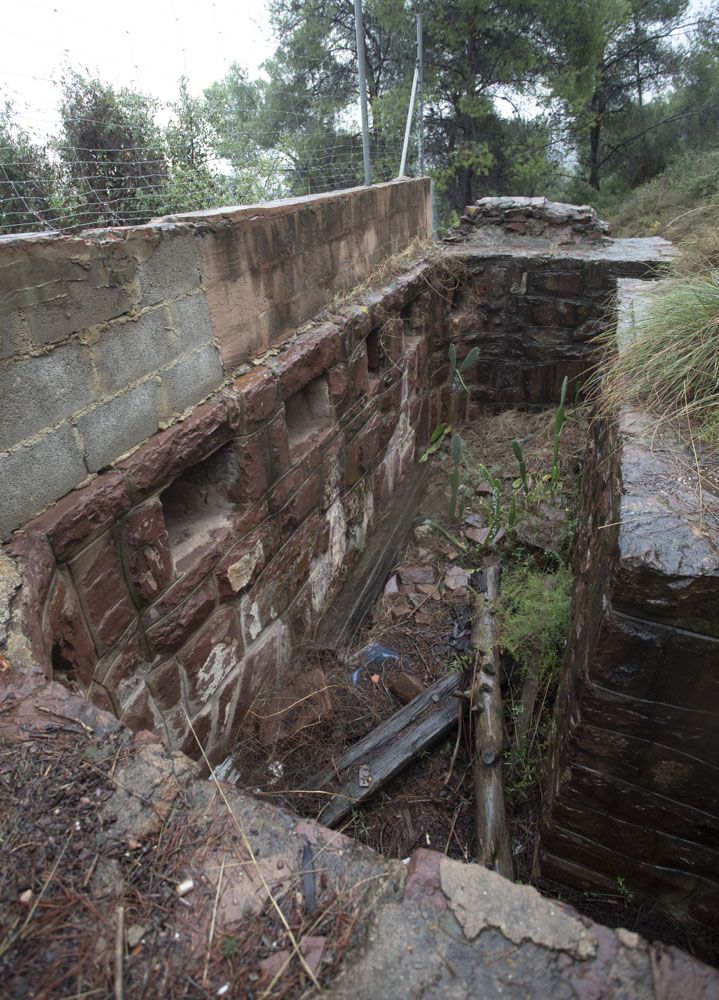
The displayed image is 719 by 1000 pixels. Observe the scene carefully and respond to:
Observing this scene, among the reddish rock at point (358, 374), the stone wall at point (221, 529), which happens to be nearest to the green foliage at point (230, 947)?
the stone wall at point (221, 529)

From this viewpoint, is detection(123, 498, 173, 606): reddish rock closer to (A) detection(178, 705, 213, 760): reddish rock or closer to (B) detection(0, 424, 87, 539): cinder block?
(B) detection(0, 424, 87, 539): cinder block

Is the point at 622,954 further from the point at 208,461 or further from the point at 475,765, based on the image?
the point at 208,461

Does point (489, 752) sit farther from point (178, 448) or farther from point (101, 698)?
point (178, 448)

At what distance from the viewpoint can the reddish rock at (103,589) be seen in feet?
6.13

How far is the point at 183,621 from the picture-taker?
7.69ft

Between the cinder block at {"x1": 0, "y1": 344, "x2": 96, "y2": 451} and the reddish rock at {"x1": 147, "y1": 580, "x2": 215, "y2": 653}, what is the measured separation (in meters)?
0.84

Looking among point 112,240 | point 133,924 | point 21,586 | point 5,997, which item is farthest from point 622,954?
point 112,240

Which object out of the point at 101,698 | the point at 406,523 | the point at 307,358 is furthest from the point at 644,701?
the point at 406,523

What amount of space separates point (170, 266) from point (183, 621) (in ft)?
4.36

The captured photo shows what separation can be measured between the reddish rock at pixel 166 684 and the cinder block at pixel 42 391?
39.4 inches

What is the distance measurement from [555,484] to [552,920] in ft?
12.9

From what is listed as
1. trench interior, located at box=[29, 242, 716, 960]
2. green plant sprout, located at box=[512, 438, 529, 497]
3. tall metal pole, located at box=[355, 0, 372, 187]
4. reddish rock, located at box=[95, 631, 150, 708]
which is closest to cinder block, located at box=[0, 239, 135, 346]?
trench interior, located at box=[29, 242, 716, 960]

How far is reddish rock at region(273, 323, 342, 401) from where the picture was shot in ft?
9.43

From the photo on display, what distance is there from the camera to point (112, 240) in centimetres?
191
